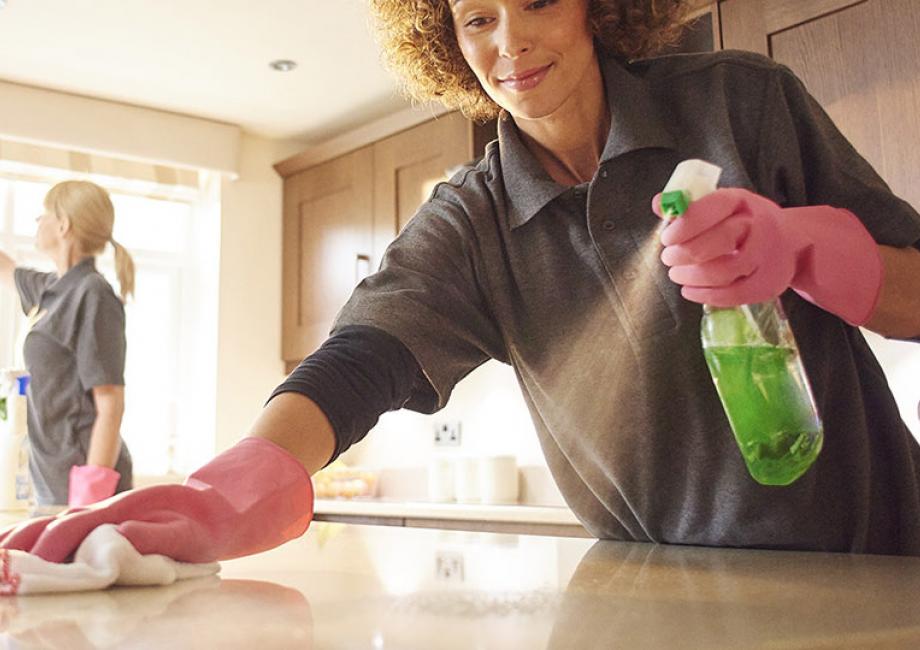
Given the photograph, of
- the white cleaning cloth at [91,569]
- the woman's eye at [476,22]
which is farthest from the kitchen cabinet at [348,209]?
the white cleaning cloth at [91,569]

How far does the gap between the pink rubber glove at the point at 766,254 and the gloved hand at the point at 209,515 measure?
359mm

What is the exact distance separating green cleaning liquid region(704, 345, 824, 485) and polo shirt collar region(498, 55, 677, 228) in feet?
1.02

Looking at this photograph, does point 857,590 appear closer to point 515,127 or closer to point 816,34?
point 515,127

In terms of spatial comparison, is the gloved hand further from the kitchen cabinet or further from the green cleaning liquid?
the kitchen cabinet

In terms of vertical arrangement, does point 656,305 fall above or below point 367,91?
→ below

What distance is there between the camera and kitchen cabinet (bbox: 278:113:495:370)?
345 centimetres

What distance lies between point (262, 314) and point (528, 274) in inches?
132

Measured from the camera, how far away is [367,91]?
3.80 m

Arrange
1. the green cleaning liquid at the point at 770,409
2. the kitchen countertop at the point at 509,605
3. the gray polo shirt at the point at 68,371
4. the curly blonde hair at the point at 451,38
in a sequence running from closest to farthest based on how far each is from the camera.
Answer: the kitchen countertop at the point at 509,605 < the green cleaning liquid at the point at 770,409 < the curly blonde hair at the point at 451,38 < the gray polo shirt at the point at 68,371

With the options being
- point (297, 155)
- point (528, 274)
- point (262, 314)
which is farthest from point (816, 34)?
point (262, 314)

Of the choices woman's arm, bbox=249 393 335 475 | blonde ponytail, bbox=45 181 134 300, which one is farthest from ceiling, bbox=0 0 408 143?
woman's arm, bbox=249 393 335 475

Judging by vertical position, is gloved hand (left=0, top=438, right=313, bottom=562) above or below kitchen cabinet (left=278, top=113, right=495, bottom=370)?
below

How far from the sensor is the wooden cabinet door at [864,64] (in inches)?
81.5

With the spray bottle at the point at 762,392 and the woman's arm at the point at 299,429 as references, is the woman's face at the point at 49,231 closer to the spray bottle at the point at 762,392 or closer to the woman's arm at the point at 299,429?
the woman's arm at the point at 299,429
